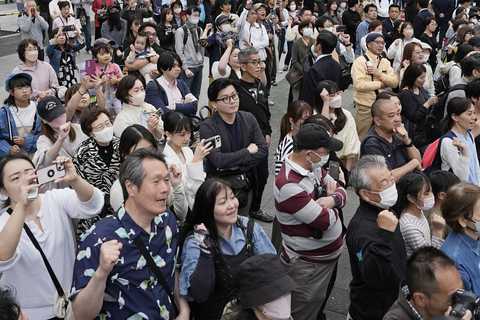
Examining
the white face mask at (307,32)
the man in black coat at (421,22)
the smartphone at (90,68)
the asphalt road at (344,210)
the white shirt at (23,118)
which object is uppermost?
the smartphone at (90,68)

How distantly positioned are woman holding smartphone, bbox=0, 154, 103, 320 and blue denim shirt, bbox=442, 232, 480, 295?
83.4 inches

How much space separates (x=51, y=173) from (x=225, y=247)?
108 centimetres

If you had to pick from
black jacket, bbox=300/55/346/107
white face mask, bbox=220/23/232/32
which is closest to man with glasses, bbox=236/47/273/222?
black jacket, bbox=300/55/346/107

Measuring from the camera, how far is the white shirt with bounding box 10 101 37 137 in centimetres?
562

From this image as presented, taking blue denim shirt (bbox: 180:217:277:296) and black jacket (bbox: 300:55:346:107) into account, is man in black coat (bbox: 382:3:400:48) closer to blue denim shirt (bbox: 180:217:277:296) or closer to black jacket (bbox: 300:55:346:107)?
black jacket (bbox: 300:55:346:107)

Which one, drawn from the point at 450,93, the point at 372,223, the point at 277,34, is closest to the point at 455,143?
the point at 450,93

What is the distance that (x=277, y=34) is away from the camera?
1295cm

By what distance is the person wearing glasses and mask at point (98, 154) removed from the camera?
178 inches

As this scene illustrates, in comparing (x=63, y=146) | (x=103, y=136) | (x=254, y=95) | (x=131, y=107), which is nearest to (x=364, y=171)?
(x=103, y=136)

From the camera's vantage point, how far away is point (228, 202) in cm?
327

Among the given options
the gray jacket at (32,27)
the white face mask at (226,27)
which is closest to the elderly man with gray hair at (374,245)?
the white face mask at (226,27)

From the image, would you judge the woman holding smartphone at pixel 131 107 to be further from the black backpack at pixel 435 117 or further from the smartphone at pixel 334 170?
the black backpack at pixel 435 117

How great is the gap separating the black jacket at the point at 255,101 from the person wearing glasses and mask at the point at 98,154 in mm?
1809

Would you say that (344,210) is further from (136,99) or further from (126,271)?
(126,271)
